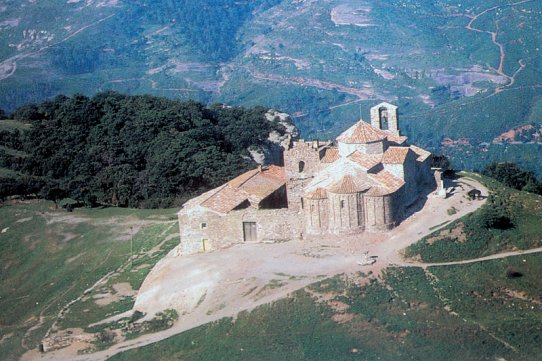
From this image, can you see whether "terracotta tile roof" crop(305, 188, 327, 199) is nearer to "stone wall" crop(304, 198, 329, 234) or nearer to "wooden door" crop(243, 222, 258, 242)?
"stone wall" crop(304, 198, 329, 234)

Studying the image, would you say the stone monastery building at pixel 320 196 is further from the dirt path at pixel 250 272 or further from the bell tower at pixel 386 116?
the bell tower at pixel 386 116

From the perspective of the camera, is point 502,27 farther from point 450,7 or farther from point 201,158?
point 201,158

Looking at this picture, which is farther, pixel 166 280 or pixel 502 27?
pixel 502 27

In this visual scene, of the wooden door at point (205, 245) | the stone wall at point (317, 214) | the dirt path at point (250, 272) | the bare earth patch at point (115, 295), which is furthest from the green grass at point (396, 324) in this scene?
the wooden door at point (205, 245)

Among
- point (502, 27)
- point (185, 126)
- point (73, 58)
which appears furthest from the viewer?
point (73, 58)

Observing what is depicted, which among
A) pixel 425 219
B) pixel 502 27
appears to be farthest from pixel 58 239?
pixel 502 27

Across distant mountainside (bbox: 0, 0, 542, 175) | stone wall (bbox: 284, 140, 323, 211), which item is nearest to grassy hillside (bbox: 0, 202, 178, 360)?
stone wall (bbox: 284, 140, 323, 211)
